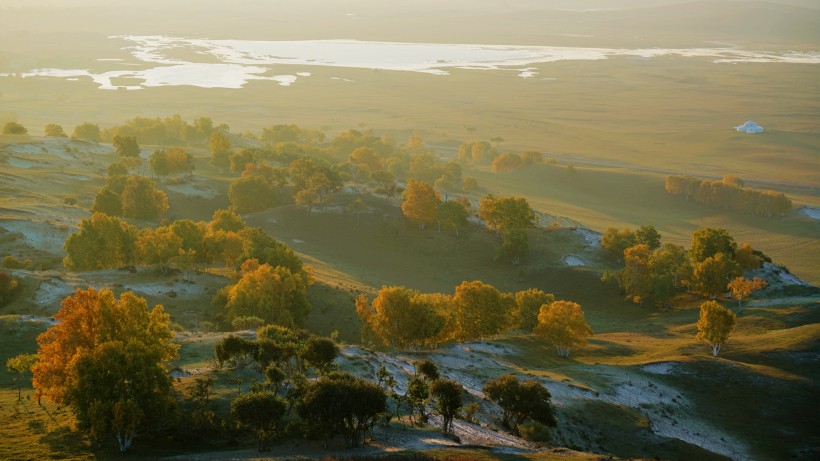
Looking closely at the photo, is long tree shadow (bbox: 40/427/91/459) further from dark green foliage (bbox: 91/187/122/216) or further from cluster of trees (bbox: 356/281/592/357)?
dark green foliage (bbox: 91/187/122/216)

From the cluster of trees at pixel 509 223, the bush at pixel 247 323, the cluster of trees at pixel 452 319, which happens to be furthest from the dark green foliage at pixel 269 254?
the cluster of trees at pixel 509 223

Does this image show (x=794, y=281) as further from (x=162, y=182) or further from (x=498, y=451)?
(x=162, y=182)

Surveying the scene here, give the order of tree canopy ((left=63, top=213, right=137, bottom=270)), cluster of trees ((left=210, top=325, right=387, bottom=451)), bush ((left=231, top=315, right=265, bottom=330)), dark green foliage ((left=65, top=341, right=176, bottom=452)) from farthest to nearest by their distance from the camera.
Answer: tree canopy ((left=63, top=213, right=137, bottom=270)) < bush ((left=231, top=315, right=265, bottom=330)) < cluster of trees ((left=210, top=325, right=387, bottom=451)) < dark green foliage ((left=65, top=341, right=176, bottom=452))

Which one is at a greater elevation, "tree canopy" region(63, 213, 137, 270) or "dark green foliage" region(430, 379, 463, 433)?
"dark green foliage" region(430, 379, 463, 433)

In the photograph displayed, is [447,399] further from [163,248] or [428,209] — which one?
[428,209]

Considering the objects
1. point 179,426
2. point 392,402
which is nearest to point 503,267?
point 392,402

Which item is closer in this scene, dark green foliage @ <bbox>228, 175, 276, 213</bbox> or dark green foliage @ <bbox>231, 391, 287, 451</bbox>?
dark green foliage @ <bbox>231, 391, 287, 451</bbox>

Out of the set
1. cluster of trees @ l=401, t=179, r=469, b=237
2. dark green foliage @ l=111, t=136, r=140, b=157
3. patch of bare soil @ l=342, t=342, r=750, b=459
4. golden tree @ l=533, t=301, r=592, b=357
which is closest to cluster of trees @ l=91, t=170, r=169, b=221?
dark green foliage @ l=111, t=136, r=140, b=157
